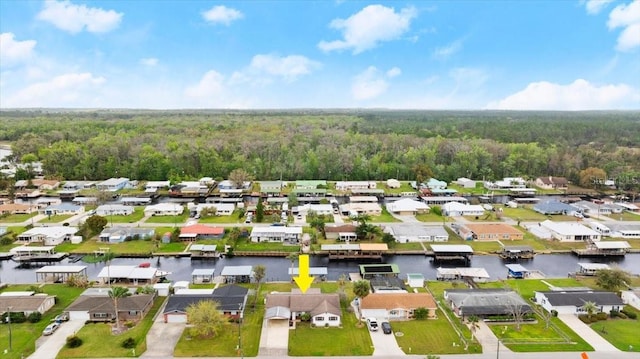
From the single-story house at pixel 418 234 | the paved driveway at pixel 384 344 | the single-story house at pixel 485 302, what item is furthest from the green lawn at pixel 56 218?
the single-story house at pixel 485 302

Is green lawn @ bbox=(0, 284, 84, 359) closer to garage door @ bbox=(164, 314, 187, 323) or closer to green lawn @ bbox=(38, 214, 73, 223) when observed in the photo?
garage door @ bbox=(164, 314, 187, 323)

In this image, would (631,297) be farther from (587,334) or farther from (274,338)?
(274,338)

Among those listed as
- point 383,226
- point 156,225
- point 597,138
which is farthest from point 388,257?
point 597,138

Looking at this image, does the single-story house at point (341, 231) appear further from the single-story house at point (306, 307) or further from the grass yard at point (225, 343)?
the grass yard at point (225, 343)

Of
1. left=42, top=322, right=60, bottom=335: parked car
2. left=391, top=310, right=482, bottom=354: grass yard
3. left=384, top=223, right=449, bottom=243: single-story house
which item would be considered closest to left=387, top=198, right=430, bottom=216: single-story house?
left=384, top=223, right=449, bottom=243: single-story house

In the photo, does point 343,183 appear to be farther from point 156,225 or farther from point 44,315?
point 44,315

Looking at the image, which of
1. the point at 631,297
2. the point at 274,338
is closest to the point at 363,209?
the point at 631,297
